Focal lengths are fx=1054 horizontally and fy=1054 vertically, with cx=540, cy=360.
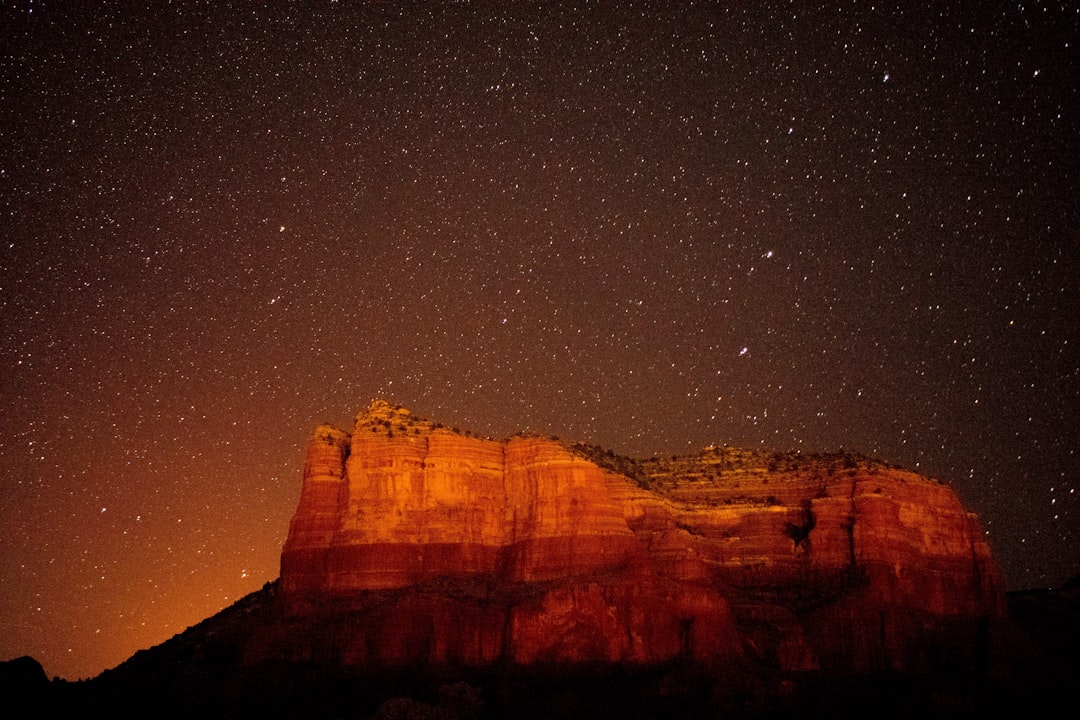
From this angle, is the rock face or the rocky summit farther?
the rock face

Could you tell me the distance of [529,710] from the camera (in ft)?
167

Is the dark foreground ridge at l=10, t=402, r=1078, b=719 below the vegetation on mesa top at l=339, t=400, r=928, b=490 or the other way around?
below

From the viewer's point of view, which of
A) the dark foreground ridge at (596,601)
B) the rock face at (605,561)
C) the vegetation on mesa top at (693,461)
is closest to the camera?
the dark foreground ridge at (596,601)

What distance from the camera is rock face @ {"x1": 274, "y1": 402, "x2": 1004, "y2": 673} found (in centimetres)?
5675

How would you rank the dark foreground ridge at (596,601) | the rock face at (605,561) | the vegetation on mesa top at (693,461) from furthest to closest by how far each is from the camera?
the vegetation on mesa top at (693,461)
the rock face at (605,561)
the dark foreground ridge at (596,601)

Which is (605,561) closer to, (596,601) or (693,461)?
(596,601)

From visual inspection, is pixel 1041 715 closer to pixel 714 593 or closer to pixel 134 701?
pixel 714 593

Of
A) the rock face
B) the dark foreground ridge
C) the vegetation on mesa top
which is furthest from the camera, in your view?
the vegetation on mesa top

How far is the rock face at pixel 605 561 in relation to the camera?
56.8 m

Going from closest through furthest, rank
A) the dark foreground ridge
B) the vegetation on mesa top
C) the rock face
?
the dark foreground ridge < the rock face < the vegetation on mesa top

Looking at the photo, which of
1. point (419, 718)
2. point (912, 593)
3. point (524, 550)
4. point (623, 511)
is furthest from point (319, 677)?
point (912, 593)

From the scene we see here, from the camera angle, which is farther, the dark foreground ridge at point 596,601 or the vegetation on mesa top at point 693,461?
the vegetation on mesa top at point 693,461

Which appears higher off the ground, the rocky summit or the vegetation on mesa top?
the vegetation on mesa top

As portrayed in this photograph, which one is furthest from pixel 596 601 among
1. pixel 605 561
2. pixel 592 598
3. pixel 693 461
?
pixel 693 461
